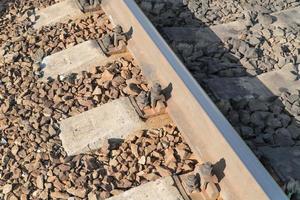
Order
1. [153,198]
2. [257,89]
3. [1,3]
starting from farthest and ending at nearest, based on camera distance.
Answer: [1,3]
[257,89]
[153,198]

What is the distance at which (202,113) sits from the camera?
3.65 m

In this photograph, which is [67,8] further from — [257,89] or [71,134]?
[257,89]

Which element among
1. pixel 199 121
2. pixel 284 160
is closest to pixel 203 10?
pixel 199 121

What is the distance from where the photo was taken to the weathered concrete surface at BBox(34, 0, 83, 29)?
569cm

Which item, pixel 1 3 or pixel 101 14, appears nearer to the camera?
pixel 101 14

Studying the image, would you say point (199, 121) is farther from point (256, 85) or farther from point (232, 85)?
point (256, 85)

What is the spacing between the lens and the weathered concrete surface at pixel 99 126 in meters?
4.07

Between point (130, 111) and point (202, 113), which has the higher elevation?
point (202, 113)

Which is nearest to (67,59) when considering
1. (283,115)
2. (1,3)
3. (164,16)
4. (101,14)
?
(101,14)

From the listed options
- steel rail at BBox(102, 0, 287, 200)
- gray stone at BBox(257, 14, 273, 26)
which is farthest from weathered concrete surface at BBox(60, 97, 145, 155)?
gray stone at BBox(257, 14, 273, 26)

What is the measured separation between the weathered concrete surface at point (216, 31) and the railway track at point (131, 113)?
0.06 ft

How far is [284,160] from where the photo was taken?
3.83m

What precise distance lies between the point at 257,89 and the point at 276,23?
1151mm

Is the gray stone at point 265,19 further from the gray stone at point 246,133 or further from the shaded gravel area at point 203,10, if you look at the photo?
the gray stone at point 246,133
